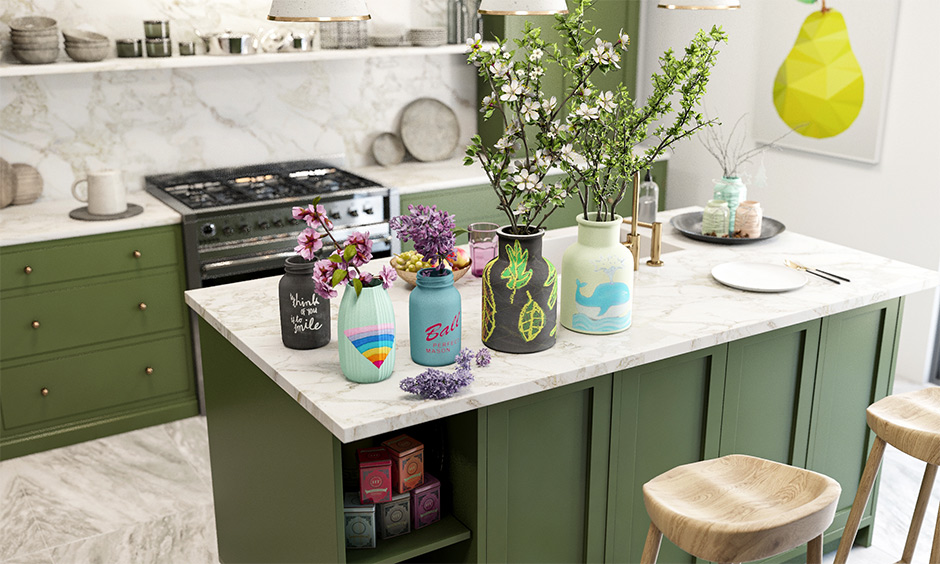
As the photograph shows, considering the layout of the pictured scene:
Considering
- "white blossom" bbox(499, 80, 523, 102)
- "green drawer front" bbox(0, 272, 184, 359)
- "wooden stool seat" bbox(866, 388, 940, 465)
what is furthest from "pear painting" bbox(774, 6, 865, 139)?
"green drawer front" bbox(0, 272, 184, 359)

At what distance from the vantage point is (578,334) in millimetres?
2646

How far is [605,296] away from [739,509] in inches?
29.2

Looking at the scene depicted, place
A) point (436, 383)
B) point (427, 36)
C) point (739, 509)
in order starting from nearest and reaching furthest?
1. point (739, 509)
2. point (436, 383)
3. point (427, 36)

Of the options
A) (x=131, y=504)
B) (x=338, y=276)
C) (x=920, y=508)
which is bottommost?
(x=131, y=504)

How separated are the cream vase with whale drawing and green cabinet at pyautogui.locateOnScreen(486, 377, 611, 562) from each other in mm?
173

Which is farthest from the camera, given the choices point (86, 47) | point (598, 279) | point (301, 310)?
point (86, 47)

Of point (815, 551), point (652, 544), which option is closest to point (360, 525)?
point (652, 544)

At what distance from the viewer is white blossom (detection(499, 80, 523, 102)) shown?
225cm

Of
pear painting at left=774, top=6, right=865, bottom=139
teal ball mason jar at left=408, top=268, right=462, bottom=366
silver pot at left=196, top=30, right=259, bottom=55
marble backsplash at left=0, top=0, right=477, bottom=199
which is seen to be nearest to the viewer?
teal ball mason jar at left=408, top=268, right=462, bottom=366

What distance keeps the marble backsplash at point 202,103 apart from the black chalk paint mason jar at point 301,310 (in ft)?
8.32

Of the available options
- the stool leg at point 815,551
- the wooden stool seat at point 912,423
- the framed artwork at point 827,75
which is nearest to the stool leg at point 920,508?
the wooden stool seat at point 912,423

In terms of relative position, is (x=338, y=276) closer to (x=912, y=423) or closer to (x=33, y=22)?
(x=912, y=423)

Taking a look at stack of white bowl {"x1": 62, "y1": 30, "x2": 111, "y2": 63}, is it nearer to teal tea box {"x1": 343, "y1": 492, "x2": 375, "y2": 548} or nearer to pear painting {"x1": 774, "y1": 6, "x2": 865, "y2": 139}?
teal tea box {"x1": 343, "y1": 492, "x2": 375, "y2": 548}

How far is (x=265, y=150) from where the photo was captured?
16.6 feet
